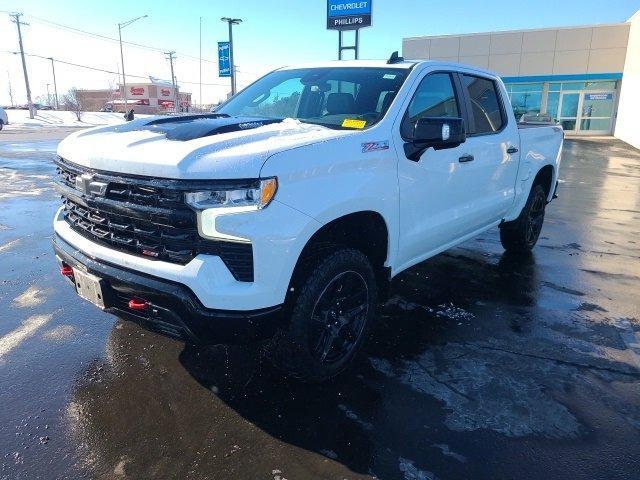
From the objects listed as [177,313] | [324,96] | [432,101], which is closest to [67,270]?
[177,313]

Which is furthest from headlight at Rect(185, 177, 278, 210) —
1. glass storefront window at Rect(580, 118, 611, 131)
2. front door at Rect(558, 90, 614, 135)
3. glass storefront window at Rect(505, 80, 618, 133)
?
glass storefront window at Rect(580, 118, 611, 131)

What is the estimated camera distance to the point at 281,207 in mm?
2473

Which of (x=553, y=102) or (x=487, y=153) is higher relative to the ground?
(x=553, y=102)

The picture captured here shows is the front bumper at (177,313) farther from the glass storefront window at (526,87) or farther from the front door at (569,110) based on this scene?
the glass storefront window at (526,87)

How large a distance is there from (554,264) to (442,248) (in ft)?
7.57

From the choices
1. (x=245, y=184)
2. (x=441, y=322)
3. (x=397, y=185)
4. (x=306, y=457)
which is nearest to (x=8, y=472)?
(x=306, y=457)

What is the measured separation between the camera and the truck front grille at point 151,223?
95.4 inches

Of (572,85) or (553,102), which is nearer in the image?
(572,85)

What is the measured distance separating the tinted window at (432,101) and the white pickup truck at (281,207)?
0.05ft

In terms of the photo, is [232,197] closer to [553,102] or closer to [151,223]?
[151,223]

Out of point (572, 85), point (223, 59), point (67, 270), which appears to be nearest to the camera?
point (67, 270)

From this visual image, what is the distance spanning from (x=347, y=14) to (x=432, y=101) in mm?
13868

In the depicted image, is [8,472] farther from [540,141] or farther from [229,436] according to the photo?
[540,141]

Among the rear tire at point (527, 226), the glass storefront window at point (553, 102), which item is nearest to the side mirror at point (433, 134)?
the rear tire at point (527, 226)
